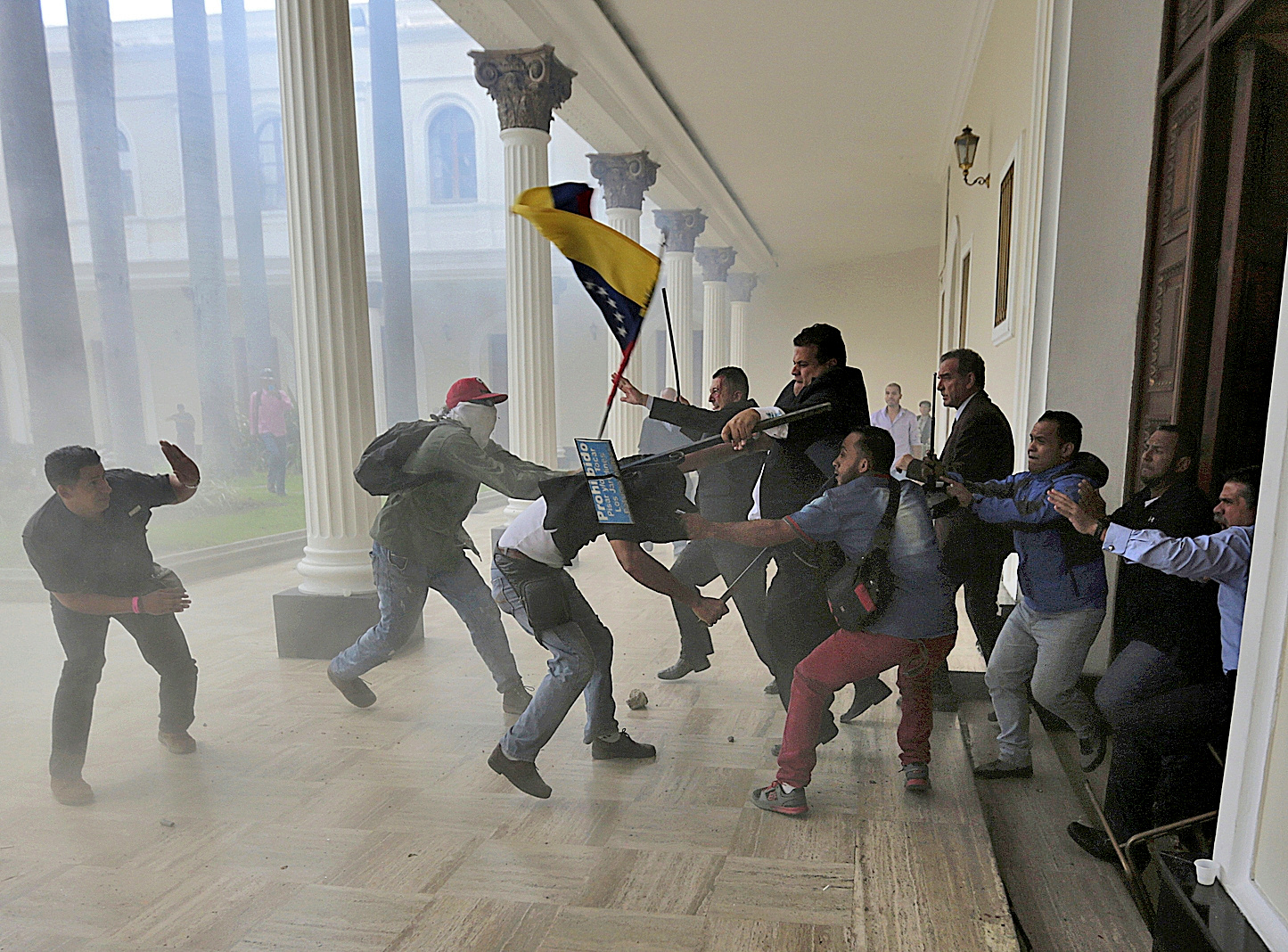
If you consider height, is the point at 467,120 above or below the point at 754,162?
above

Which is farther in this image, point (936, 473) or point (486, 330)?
point (486, 330)

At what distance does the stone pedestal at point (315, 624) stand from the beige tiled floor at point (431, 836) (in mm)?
575

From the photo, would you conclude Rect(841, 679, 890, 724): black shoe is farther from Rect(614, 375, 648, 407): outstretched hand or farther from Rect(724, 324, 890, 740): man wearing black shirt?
Rect(614, 375, 648, 407): outstretched hand

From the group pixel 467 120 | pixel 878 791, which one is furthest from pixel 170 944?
pixel 467 120

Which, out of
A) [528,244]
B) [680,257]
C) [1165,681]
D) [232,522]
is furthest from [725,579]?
[680,257]

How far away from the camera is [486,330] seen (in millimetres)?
10047

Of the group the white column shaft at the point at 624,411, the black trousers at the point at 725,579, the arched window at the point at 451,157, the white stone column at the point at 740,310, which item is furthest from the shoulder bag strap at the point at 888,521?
the white stone column at the point at 740,310

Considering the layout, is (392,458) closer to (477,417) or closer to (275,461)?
(477,417)

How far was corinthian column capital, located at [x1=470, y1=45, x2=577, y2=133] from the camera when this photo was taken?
523cm

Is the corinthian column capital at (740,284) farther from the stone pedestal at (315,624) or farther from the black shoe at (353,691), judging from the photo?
the black shoe at (353,691)

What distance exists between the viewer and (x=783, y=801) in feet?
7.42

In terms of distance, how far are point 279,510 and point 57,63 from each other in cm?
303

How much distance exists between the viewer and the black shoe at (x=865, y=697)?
288cm

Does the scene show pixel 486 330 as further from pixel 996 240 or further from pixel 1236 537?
pixel 1236 537
